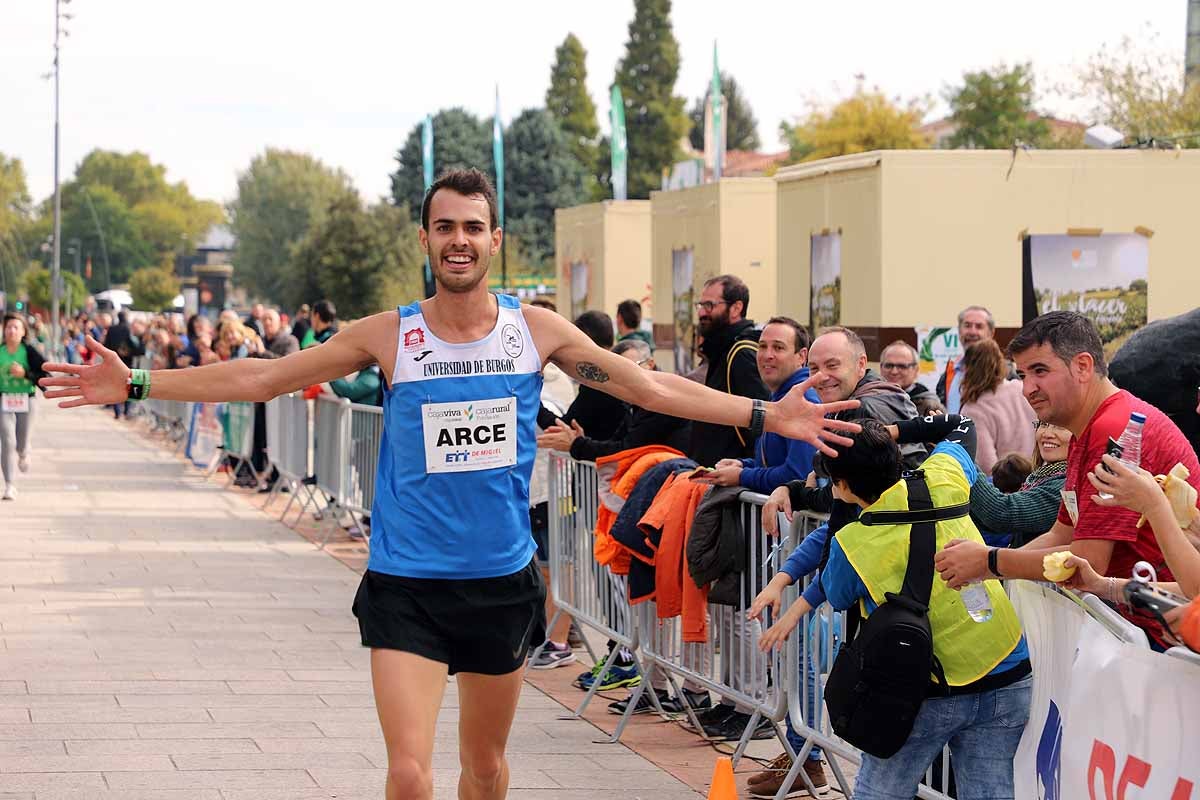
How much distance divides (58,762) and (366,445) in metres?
6.99

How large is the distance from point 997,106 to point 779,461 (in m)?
56.9

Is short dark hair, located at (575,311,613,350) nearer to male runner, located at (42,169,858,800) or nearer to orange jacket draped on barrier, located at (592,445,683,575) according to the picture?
orange jacket draped on barrier, located at (592,445,683,575)

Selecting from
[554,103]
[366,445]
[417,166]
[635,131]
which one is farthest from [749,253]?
[554,103]

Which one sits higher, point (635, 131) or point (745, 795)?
point (635, 131)

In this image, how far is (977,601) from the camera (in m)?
4.99

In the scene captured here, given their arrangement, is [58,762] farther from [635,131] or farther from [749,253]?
[635,131]

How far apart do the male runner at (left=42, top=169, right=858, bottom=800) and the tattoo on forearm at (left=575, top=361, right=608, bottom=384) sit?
0.13 metres

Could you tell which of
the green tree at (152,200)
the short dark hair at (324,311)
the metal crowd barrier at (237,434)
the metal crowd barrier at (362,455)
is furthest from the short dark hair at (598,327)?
the green tree at (152,200)

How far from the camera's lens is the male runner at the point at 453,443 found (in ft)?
16.0

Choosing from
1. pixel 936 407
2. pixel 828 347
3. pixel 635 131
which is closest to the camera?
pixel 828 347

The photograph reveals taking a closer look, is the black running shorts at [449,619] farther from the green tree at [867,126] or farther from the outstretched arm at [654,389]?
the green tree at [867,126]

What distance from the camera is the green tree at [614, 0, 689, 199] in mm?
99625

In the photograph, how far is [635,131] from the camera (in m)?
100

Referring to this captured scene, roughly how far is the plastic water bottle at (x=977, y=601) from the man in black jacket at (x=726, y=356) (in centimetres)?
312
